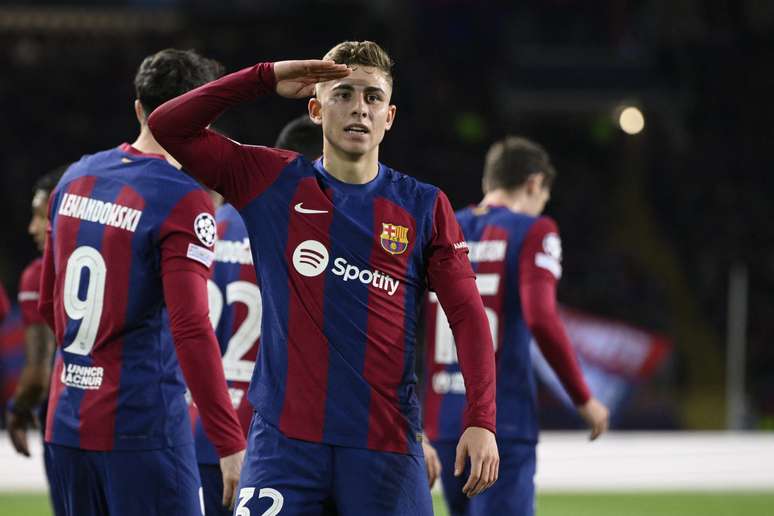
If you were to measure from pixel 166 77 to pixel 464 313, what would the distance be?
3.90 ft

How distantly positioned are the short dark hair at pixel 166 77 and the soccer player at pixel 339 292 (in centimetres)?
49

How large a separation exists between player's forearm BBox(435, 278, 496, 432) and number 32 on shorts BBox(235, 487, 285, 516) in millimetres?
511

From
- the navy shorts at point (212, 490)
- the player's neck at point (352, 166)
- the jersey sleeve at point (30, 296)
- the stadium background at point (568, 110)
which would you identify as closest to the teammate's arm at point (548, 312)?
the navy shorts at point (212, 490)

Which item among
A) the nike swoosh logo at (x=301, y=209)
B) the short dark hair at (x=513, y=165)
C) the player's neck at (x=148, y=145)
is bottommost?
the nike swoosh logo at (x=301, y=209)

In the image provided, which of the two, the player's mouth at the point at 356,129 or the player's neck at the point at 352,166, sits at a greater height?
the player's mouth at the point at 356,129

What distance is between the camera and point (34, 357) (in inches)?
227

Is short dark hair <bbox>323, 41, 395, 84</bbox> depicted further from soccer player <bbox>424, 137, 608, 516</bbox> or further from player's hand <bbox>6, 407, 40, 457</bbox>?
player's hand <bbox>6, 407, 40, 457</bbox>

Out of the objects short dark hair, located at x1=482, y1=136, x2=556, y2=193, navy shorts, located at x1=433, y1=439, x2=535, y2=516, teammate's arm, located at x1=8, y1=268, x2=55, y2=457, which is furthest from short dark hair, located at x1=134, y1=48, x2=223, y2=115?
teammate's arm, located at x1=8, y1=268, x2=55, y2=457

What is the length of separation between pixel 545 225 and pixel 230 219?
4.43ft

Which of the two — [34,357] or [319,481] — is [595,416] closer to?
[319,481]

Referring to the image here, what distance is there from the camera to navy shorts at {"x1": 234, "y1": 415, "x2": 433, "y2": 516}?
3.11 m

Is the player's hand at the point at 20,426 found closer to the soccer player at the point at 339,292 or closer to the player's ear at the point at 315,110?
the soccer player at the point at 339,292

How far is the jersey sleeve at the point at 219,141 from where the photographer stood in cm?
317

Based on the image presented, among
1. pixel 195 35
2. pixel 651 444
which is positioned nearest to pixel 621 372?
pixel 651 444
